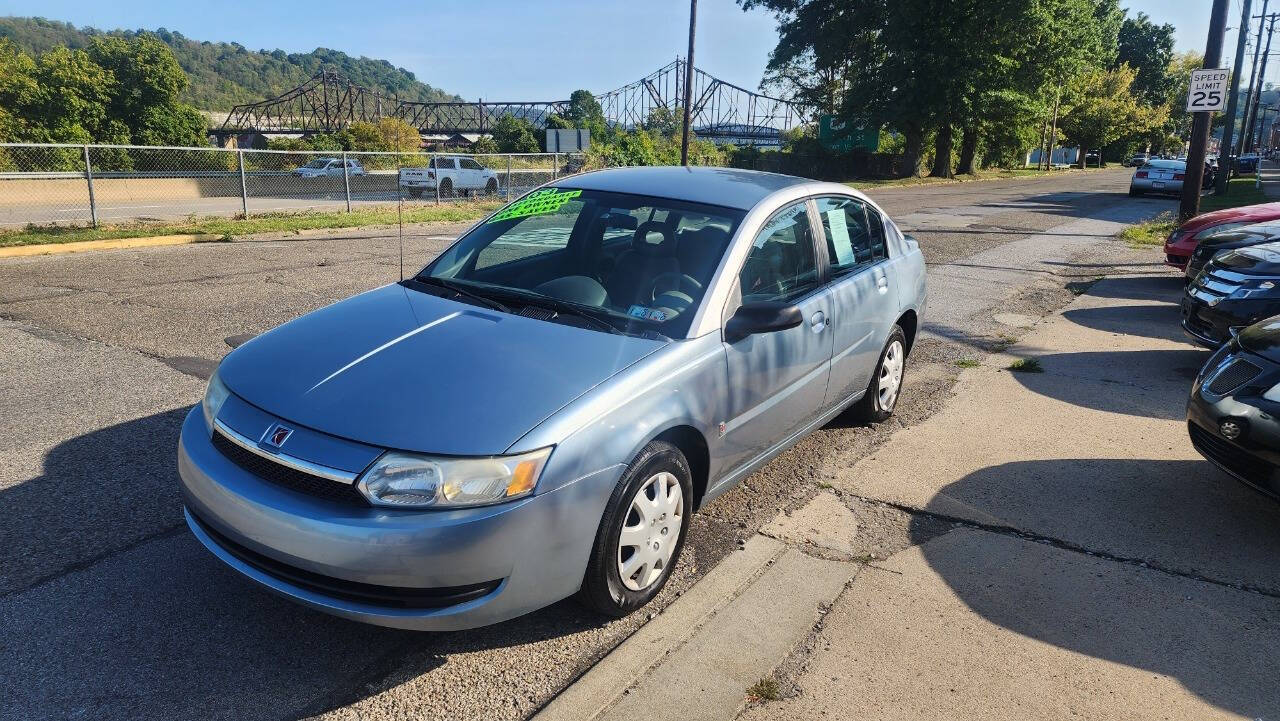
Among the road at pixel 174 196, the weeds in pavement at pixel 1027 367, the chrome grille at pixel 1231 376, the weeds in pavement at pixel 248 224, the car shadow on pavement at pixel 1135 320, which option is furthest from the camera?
Answer: the road at pixel 174 196

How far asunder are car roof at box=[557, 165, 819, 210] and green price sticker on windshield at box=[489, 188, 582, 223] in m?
0.08

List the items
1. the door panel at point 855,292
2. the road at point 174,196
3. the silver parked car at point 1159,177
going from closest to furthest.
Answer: the door panel at point 855,292 < the road at point 174,196 < the silver parked car at point 1159,177

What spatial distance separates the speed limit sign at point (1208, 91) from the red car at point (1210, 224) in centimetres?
469

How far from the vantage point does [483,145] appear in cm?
6062

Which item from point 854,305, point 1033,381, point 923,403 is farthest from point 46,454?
point 1033,381

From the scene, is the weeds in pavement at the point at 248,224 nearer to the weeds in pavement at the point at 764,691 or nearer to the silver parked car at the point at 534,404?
the silver parked car at the point at 534,404

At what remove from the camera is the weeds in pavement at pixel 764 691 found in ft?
9.07

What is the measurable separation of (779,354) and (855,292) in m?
0.99

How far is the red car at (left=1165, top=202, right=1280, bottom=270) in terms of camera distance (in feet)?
30.7

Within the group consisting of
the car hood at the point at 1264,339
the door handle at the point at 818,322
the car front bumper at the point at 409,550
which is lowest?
the car front bumper at the point at 409,550

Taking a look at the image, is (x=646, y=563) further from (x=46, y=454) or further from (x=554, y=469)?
(x=46, y=454)

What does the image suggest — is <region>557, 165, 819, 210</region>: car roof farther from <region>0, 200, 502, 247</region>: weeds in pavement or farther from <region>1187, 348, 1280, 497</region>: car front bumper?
<region>0, 200, 502, 247</region>: weeds in pavement

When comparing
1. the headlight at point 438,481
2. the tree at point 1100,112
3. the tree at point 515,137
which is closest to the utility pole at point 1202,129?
the headlight at point 438,481

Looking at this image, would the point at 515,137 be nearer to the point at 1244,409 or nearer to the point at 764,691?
the point at 1244,409
